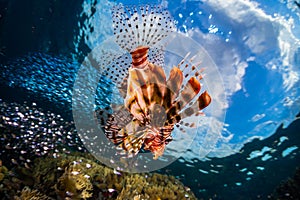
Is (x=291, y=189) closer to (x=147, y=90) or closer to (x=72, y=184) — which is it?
(x=72, y=184)

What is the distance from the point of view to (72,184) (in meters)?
4.42

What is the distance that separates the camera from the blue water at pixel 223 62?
6.63 metres

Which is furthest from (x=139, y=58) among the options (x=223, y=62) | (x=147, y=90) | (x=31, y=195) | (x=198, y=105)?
(x=223, y=62)

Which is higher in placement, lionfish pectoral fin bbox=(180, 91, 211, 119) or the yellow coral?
lionfish pectoral fin bbox=(180, 91, 211, 119)

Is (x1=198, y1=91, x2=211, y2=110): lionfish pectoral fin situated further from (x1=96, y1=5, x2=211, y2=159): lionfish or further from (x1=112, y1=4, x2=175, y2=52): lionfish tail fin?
A: (x1=112, y1=4, x2=175, y2=52): lionfish tail fin

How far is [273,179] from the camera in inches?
650

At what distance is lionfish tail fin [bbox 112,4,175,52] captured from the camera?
2.11 meters

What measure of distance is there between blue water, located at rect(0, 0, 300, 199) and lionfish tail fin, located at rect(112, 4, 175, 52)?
1748 mm

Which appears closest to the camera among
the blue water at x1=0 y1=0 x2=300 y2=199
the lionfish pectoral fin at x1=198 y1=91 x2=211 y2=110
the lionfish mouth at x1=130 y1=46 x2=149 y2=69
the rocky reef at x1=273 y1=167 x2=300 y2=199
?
the lionfish pectoral fin at x1=198 y1=91 x2=211 y2=110

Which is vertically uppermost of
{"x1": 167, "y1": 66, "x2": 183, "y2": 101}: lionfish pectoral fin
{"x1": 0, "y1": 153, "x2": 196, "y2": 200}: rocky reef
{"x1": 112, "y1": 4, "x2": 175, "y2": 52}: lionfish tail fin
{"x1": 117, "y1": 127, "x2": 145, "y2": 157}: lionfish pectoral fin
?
{"x1": 112, "y1": 4, "x2": 175, "y2": 52}: lionfish tail fin

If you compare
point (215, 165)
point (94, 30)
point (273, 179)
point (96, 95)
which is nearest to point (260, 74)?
point (94, 30)

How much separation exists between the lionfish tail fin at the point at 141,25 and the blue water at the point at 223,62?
1.75 meters

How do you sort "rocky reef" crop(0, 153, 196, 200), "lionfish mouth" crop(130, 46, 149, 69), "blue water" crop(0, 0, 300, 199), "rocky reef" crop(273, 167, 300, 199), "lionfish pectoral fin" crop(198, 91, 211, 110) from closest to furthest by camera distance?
"lionfish pectoral fin" crop(198, 91, 211, 110)
"lionfish mouth" crop(130, 46, 149, 69)
"rocky reef" crop(0, 153, 196, 200)
"blue water" crop(0, 0, 300, 199)
"rocky reef" crop(273, 167, 300, 199)

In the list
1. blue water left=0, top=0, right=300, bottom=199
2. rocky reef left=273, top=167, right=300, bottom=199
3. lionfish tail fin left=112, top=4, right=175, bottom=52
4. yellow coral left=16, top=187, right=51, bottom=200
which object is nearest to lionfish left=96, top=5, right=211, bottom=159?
lionfish tail fin left=112, top=4, right=175, bottom=52
